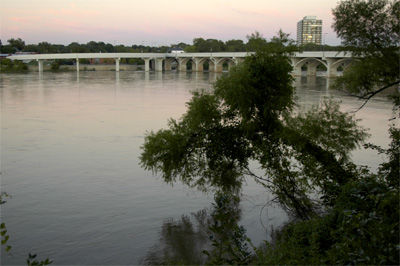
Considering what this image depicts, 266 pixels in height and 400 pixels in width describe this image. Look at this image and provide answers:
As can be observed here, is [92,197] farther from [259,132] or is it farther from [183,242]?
[259,132]

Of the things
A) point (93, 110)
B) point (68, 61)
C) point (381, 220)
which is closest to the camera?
point (381, 220)

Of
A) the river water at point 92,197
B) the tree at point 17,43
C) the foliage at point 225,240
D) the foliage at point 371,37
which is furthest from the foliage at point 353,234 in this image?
the tree at point 17,43

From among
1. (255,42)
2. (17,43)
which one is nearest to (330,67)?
(255,42)

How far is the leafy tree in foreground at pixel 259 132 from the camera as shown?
1099 centimetres

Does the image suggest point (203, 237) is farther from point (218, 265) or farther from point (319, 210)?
point (218, 265)

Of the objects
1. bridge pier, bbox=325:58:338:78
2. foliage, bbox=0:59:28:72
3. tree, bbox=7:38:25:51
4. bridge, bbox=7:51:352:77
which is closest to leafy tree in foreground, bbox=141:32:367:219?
bridge, bbox=7:51:352:77

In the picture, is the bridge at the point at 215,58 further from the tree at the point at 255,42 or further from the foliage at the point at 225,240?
the foliage at the point at 225,240

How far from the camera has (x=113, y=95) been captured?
129 feet

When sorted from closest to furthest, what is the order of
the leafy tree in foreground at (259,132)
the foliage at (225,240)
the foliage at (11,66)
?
the foliage at (225,240) → the leafy tree in foreground at (259,132) → the foliage at (11,66)

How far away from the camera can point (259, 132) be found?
11.8 m

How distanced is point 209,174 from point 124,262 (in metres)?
3.67

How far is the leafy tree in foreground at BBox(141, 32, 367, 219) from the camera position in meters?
11.0

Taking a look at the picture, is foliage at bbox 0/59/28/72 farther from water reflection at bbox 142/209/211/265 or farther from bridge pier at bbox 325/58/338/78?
water reflection at bbox 142/209/211/265

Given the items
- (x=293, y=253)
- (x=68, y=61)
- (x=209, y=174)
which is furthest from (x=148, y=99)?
(x=68, y=61)
